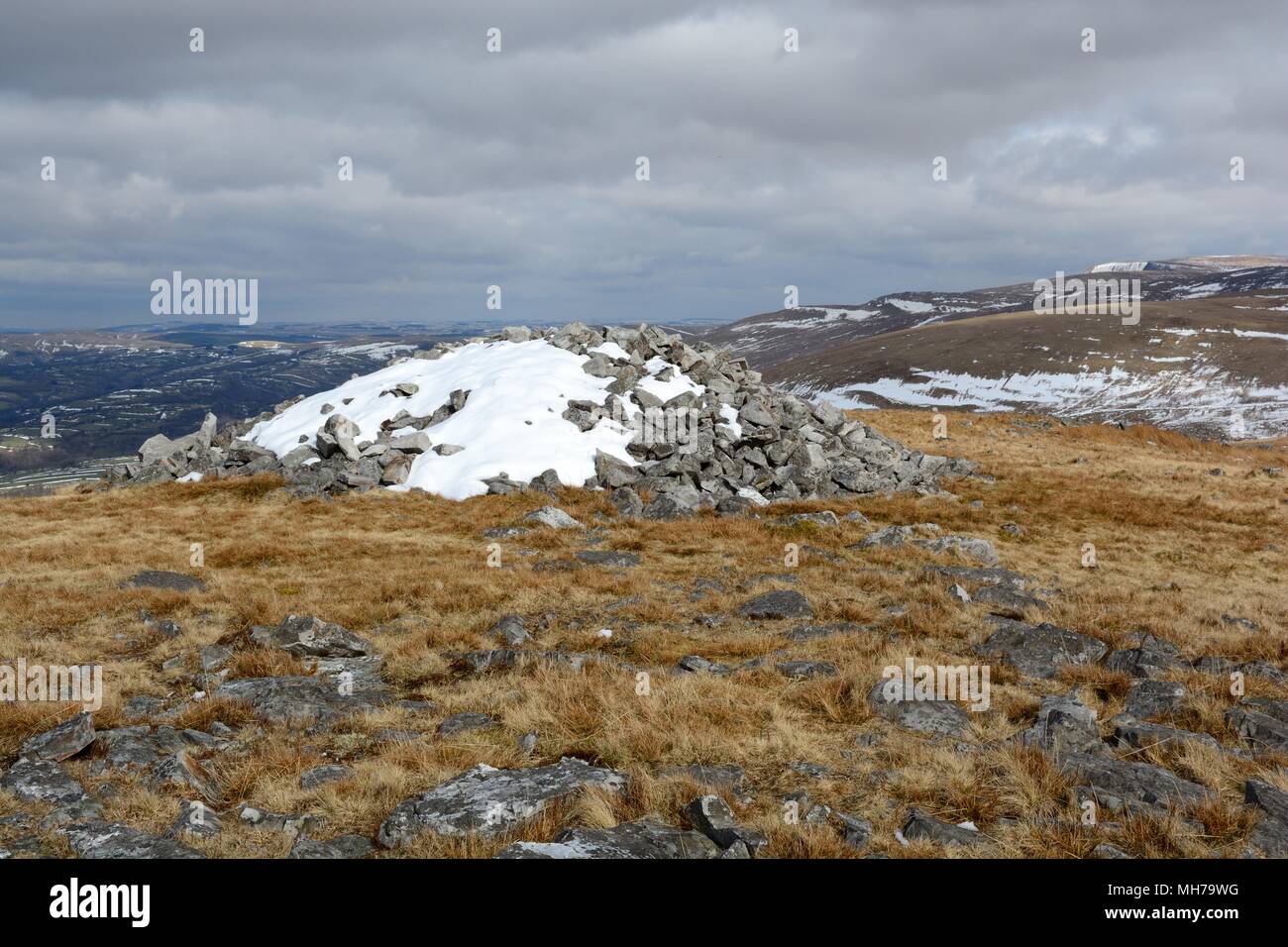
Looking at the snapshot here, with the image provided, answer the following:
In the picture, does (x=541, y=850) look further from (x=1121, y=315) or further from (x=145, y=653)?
(x=1121, y=315)

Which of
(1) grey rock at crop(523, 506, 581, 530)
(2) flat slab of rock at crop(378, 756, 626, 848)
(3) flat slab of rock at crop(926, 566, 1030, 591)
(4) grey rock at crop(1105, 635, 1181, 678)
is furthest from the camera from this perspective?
(1) grey rock at crop(523, 506, 581, 530)

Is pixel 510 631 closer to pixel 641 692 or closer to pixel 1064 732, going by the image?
pixel 641 692

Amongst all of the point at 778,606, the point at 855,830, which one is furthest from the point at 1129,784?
the point at 778,606

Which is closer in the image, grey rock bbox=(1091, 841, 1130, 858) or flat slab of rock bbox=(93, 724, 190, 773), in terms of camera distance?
grey rock bbox=(1091, 841, 1130, 858)

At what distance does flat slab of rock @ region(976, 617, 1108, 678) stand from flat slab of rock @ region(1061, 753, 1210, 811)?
11.1 feet

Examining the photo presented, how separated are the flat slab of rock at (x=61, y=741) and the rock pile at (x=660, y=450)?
16778 millimetres

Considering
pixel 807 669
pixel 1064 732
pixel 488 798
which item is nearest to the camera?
pixel 488 798

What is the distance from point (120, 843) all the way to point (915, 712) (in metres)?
8.34

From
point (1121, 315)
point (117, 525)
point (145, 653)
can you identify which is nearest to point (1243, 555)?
point (145, 653)

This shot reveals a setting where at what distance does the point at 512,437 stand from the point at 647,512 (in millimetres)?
7847

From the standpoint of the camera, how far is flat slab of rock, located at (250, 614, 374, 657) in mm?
11421

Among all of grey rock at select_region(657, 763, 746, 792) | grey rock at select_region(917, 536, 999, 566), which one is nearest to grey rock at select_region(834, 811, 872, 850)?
grey rock at select_region(657, 763, 746, 792)

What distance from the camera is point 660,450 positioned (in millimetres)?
27734

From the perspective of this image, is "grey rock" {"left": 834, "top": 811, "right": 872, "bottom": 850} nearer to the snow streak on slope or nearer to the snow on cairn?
the snow on cairn
